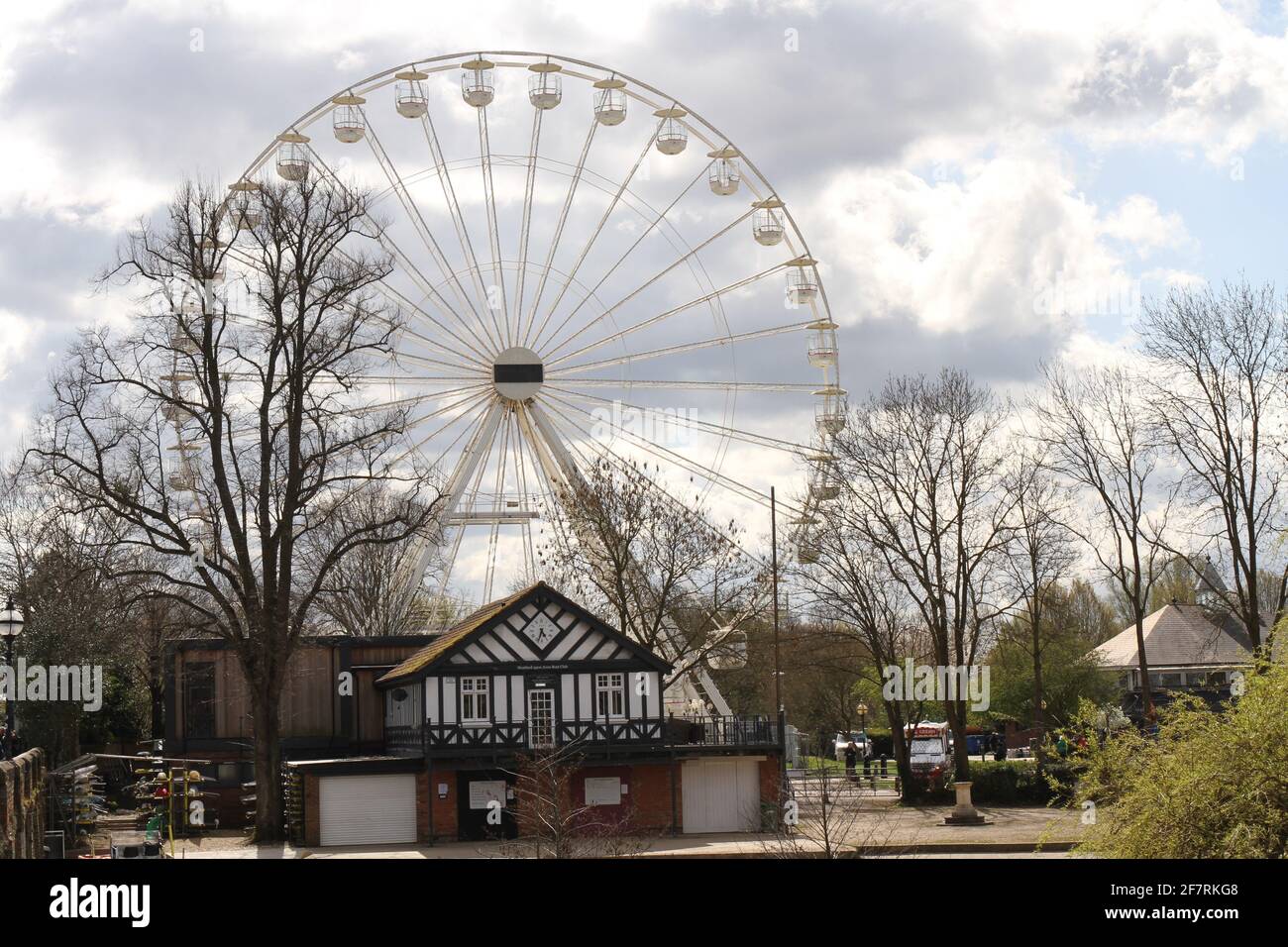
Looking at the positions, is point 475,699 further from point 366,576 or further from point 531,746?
point 366,576

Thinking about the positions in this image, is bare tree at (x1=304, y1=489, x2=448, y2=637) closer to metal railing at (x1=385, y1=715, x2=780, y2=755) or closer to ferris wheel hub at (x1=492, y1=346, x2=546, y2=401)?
ferris wheel hub at (x1=492, y1=346, x2=546, y2=401)

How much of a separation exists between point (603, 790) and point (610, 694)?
88.1 inches

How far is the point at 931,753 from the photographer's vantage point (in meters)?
51.2

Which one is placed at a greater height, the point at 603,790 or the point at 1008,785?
the point at 603,790

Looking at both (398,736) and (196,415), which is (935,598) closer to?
(398,736)

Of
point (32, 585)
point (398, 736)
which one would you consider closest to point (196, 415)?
point (398, 736)

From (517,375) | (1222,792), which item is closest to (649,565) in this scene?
(517,375)

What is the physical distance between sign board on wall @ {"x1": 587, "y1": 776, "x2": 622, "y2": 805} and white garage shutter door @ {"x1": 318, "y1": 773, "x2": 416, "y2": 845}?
4.05 m

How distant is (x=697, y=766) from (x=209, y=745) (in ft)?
42.6

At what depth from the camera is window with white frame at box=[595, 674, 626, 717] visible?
36.6 meters

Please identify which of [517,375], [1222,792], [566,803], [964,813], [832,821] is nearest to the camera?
[1222,792]

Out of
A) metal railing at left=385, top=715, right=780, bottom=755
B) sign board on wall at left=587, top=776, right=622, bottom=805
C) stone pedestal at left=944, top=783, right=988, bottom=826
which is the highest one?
metal railing at left=385, top=715, right=780, bottom=755

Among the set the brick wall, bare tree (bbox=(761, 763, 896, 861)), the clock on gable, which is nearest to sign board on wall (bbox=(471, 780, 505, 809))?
the clock on gable
